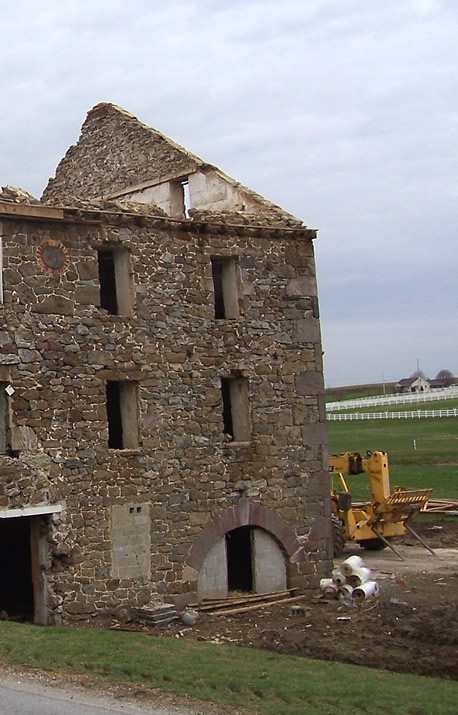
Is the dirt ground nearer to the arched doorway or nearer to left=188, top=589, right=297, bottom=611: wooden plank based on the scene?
left=188, top=589, right=297, bottom=611: wooden plank

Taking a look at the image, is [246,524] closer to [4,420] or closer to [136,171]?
[4,420]

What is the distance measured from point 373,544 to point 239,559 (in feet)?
19.3

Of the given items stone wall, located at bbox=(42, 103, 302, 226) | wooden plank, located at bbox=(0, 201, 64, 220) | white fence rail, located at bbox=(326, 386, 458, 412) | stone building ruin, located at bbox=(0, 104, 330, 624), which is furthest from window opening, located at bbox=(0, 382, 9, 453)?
white fence rail, located at bbox=(326, 386, 458, 412)

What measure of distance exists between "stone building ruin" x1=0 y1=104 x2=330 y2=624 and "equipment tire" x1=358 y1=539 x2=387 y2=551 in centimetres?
554

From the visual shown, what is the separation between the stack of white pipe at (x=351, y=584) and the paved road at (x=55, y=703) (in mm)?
8647

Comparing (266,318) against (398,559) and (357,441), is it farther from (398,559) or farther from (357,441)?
(357,441)

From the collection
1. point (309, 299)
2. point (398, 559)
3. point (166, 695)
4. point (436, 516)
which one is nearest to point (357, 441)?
point (436, 516)

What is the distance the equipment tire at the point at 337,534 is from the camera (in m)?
25.3

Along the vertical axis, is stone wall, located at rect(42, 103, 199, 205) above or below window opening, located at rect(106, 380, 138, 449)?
above

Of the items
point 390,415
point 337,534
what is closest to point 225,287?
point 337,534

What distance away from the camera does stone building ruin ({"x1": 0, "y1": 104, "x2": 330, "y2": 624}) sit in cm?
1816

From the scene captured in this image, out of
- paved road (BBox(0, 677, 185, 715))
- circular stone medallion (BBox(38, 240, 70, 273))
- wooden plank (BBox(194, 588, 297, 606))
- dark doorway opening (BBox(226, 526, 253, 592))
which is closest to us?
paved road (BBox(0, 677, 185, 715))

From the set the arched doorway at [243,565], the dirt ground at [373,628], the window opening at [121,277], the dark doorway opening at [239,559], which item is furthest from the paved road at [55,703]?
the dark doorway opening at [239,559]

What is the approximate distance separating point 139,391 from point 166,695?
7.78 m
